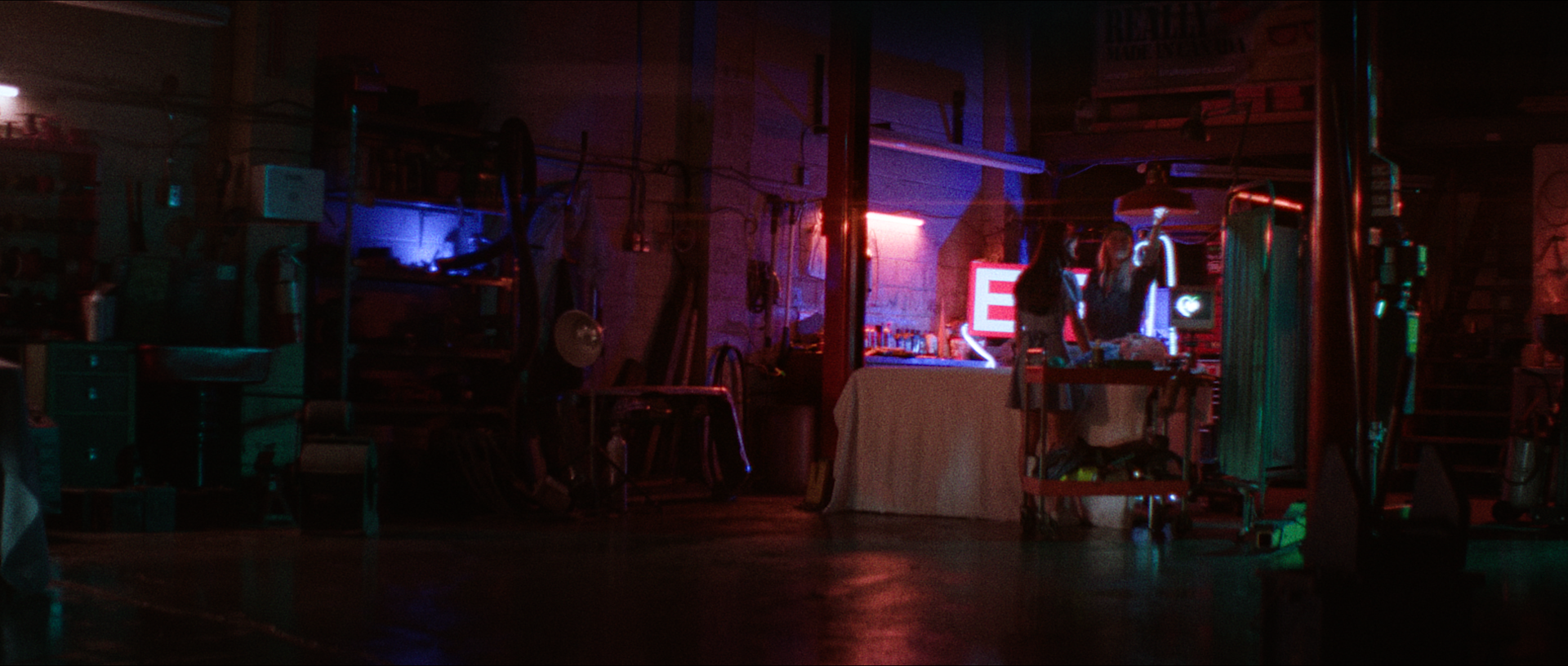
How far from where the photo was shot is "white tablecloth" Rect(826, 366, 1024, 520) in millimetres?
7859

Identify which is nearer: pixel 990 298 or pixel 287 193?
pixel 287 193

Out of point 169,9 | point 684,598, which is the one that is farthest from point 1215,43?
point 684,598

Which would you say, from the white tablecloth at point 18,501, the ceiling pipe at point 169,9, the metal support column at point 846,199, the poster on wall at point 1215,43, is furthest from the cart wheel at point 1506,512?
the ceiling pipe at point 169,9

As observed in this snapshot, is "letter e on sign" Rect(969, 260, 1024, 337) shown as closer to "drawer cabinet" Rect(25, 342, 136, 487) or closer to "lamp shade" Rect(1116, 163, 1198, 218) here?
"lamp shade" Rect(1116, 163, 1198, 218)

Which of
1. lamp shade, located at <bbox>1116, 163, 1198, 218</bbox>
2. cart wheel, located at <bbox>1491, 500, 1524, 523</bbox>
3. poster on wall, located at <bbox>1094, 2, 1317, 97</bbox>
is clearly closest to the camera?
cart wheel, located at <bbox>1491, 500, 1524, 523</bbox>

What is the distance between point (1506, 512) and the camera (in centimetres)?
843

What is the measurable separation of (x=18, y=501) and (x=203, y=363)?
2.90 metres

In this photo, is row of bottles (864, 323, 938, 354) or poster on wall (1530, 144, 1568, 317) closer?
row of bottles (864, 323, 938, 354)

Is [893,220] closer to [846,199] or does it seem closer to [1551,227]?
[846,199]

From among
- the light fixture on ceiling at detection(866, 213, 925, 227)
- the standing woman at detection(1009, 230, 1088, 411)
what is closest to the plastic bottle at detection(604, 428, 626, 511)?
the standing woman at detection(1009, 230, 1088, 411)

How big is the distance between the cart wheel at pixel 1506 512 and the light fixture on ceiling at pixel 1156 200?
3003 millimetres

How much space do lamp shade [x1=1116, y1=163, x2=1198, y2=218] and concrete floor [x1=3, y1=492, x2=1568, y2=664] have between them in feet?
11.6

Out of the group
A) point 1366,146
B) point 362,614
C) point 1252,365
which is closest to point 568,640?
point 362,614

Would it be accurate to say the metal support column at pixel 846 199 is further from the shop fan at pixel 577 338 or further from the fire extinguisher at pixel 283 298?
the fire extinguisher at pixel 283 298
